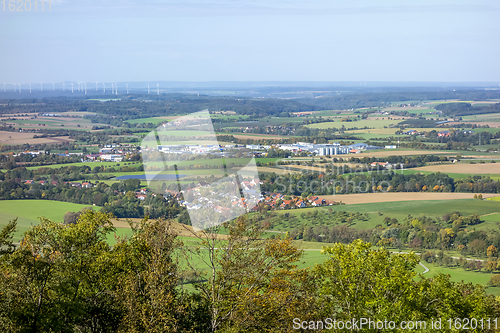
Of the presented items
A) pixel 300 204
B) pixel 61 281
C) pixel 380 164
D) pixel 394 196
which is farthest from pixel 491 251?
pixel 380 164

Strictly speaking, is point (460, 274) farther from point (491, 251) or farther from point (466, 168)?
point (466, 168)

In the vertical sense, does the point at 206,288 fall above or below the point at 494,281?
above

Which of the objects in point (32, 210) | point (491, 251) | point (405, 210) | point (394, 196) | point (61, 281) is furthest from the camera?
point (394, 196)

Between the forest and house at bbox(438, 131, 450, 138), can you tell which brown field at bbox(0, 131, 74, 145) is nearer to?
the forest

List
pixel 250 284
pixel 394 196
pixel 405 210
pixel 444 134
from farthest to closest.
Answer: pixel 444 134 < pixel 394 196 < pixel 405 210 < pixel 250 284

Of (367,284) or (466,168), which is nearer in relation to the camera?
(367,284)

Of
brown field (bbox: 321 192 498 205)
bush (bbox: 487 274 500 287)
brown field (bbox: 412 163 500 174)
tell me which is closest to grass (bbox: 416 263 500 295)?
bush (bbox: 487 274 500 287)

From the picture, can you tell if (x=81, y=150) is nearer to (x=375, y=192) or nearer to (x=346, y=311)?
(x=375, y=192)

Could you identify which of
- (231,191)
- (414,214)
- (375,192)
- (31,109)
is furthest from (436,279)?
(31,109)
